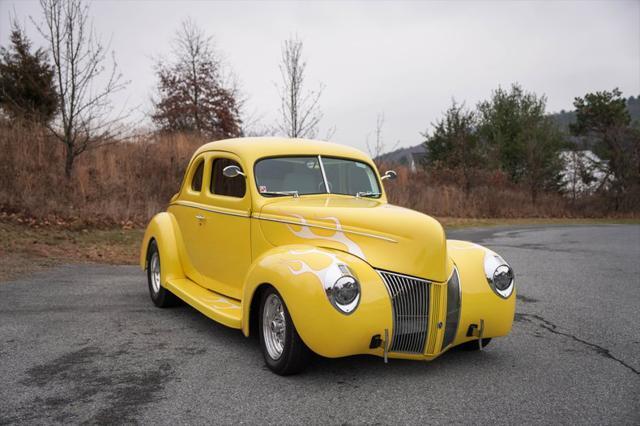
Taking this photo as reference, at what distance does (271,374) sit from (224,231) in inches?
69.9

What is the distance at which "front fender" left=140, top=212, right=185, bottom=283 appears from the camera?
21.1ft

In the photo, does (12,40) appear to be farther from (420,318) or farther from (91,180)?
(420,318)

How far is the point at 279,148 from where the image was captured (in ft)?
18.7

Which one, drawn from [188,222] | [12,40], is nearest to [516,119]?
[12,40]

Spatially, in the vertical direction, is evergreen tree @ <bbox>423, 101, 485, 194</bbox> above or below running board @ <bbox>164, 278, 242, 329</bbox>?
above

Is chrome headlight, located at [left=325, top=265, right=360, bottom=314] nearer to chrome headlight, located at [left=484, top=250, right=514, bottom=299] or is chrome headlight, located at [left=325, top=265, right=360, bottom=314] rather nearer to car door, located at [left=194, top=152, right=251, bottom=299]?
chrome headlight, located at [left=484, top=250, right=514, bottom=299]

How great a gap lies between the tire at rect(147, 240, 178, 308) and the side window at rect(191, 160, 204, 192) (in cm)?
94

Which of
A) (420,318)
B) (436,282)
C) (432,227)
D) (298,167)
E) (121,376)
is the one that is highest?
(298,167)

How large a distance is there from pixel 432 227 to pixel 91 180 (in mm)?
14892

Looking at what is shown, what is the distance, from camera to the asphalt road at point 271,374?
355 centimetres

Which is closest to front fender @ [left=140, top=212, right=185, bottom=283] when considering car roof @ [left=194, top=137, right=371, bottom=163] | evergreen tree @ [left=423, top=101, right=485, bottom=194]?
car roof @ [left=194, top=137, right=371, bottom=163]

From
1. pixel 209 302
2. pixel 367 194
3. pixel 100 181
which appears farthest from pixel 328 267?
pixel 100 181

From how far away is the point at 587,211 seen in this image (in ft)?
96.7

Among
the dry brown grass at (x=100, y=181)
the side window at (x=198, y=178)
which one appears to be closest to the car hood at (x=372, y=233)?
the side window at (x=198, y=178)
